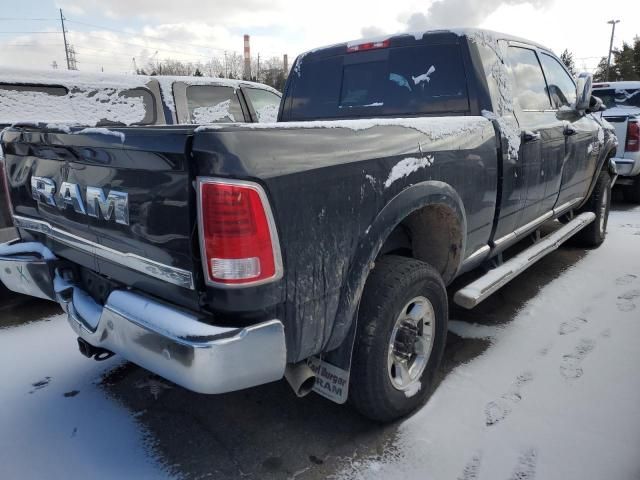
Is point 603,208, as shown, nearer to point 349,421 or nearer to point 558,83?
point 558,83

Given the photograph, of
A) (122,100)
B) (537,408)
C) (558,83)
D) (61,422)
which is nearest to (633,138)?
(558,83)

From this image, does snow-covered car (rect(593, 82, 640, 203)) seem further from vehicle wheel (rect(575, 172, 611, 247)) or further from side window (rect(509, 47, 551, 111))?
side window (rect(509, 47, 551, 111))

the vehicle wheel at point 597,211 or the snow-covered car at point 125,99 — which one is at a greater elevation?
the snow-covered car at point 125,99

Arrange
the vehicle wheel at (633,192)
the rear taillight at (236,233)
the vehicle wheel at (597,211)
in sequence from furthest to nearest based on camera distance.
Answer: the vehicle wheel at (633,192), the vehicle wheel at (597,211), the rear taillight at (236,233)

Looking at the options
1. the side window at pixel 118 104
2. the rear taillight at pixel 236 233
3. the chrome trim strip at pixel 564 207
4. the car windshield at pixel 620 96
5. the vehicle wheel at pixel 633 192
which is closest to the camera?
the rear taillight at pixel 236 233

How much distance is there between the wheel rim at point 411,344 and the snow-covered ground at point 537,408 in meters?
0.21

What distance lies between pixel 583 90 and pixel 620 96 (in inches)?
227

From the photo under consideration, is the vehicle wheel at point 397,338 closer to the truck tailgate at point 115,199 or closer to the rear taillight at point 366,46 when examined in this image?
the truck tailgate at point 115,199

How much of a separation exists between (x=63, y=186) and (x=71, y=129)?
0.94 ft

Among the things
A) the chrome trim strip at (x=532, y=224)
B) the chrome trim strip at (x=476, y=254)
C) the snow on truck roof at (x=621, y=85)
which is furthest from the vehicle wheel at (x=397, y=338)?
the snow on truck roof at (x=621, y=85)

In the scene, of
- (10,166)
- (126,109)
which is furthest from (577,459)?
(126,109)

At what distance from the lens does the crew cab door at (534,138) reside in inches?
125

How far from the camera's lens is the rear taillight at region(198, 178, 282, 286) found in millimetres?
1562

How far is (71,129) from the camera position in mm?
2076
